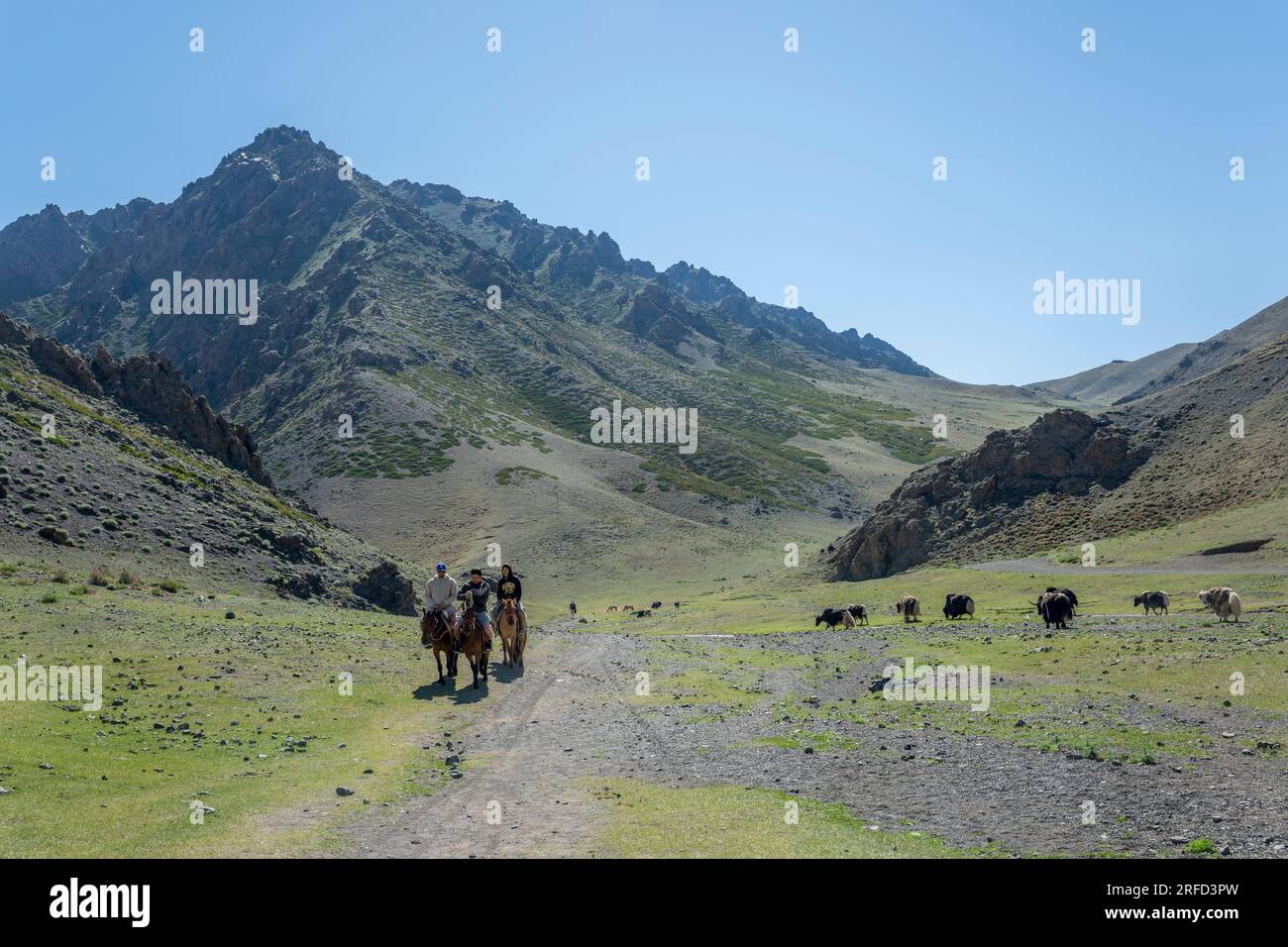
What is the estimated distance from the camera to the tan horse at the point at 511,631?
1275 inches

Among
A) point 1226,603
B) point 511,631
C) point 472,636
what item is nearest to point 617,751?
point 472,636

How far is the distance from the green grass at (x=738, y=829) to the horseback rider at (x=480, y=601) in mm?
12682

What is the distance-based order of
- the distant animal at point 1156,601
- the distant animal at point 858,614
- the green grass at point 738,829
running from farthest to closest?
the distant animal at point 858,614, the distant animal at point 1156,601, the green grass at point 738,829

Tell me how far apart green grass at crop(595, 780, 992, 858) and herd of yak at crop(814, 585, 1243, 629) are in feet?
111

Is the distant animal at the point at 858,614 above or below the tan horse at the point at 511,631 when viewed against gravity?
below

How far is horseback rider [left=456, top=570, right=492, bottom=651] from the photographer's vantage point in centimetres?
2855

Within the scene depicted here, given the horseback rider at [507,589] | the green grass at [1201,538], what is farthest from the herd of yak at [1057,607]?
the horseback rider at [507,589]

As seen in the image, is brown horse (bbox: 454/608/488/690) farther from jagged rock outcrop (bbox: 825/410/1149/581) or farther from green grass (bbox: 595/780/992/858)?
jagged rock outcrop (bbox: 825/410/1149/581)

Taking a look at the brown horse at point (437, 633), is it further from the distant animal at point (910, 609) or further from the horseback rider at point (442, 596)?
the distant animal at point (910, 609)

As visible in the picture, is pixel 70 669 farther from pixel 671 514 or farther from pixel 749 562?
pixel 671 514

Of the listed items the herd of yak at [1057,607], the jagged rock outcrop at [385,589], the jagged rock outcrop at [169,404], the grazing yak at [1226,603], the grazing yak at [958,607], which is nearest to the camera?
the grazing yak at [1226,603]

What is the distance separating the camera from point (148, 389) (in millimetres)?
85625

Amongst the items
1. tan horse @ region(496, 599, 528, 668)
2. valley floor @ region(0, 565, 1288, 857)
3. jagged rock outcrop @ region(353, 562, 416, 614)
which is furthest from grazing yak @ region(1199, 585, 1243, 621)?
jagged rock outcrop @ region(353, 562, 416, 614)

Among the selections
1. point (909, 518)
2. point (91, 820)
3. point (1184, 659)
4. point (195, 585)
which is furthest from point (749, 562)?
point (91, 820)
